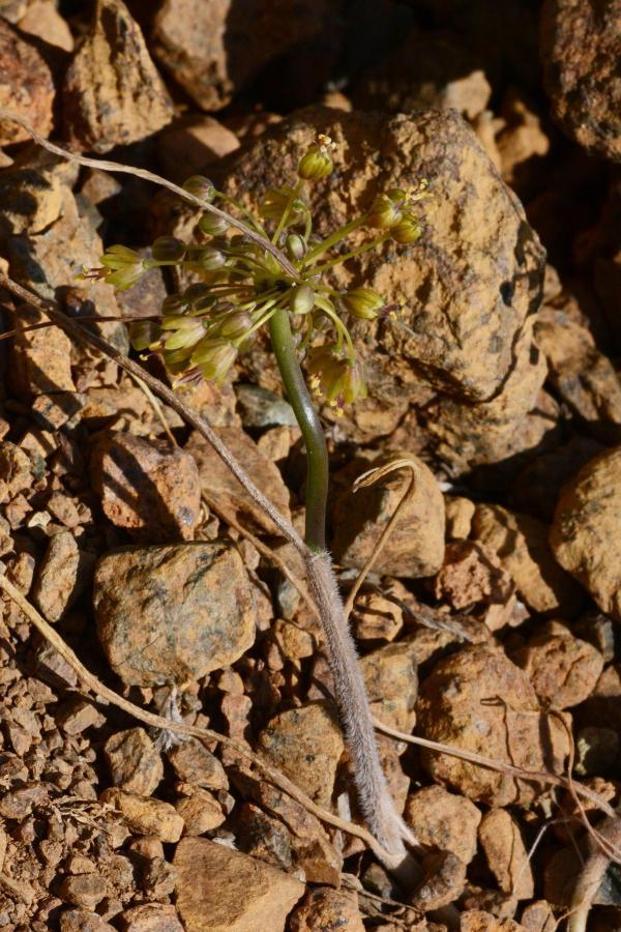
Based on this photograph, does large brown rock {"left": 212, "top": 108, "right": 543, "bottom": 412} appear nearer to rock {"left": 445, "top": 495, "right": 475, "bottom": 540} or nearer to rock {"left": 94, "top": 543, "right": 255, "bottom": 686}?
rock {"left": 445, "top": 495, "right": 475, "bottom": 540}

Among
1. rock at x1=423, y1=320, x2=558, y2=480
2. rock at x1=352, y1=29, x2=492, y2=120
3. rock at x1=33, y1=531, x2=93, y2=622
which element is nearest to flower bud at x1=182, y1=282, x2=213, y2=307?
rock at x1=33, y1=531, x2=93, y2=622

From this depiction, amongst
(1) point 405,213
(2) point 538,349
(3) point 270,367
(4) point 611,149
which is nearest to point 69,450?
(3) point 270,367

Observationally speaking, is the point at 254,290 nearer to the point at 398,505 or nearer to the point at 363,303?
the point at 363,303

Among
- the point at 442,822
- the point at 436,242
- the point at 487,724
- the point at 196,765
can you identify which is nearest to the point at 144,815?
the point at 196,765

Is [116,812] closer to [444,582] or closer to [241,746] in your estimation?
[241,746]

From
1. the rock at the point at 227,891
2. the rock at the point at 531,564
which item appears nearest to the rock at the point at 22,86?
the rock at the point at 531,564

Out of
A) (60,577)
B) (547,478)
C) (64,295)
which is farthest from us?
(547,478)

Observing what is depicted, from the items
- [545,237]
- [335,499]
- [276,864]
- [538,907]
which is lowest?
[538,907]
